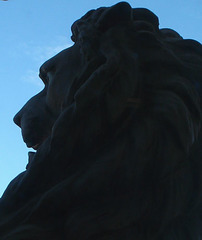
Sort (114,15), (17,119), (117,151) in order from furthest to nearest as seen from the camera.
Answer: (17,119)
(114,15)
(117,151)

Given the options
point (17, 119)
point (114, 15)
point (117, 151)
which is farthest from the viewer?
point (17, 119)

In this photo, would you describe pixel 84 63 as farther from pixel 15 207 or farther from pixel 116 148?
pixel 15 207

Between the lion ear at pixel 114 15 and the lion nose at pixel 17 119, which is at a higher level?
the lion ear at pixel 114 15

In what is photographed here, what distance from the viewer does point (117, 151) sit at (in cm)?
205

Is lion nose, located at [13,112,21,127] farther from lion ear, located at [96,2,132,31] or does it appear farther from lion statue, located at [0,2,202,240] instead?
lion ear, located at [96,2,132,31]

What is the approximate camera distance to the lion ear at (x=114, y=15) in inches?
89.9

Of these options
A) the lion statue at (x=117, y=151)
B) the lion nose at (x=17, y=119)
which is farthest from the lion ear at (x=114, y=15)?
the lion nose at (x=17, y=119)

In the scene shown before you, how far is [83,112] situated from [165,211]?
1.69 ft

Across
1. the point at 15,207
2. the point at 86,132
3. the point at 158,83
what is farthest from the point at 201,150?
the point at 15,207

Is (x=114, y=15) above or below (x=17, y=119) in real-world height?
above

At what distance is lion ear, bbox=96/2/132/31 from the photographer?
7.49 ft

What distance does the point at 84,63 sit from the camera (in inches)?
89.1

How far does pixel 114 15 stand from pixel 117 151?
0.64 metres

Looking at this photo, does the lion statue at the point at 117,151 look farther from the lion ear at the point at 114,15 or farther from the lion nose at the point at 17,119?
the lion nose at the point at 17,119
